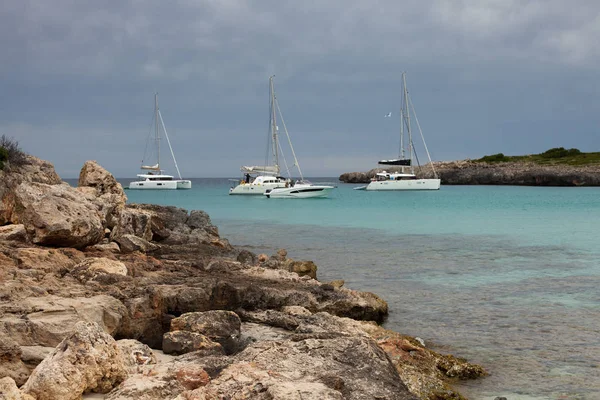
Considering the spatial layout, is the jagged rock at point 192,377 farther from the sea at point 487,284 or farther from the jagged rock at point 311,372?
the sea at point 487,284

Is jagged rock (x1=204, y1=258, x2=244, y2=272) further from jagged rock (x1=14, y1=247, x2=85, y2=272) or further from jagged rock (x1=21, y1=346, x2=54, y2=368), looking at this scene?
jagged rock (x1=21, y1=346, x2=54, y2=368)

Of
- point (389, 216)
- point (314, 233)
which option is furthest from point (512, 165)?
point (314, 233)

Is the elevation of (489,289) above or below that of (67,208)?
below

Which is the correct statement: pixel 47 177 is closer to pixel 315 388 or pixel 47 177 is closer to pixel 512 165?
pixel 315 388

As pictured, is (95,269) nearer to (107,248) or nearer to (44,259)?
(44,259)

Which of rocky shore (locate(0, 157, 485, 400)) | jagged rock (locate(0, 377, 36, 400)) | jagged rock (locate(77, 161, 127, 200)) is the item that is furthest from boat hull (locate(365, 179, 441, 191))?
jagged rock (locate(0, 377, 36, 400))

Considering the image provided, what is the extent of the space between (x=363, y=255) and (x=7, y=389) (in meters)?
17.2

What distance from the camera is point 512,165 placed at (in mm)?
108125

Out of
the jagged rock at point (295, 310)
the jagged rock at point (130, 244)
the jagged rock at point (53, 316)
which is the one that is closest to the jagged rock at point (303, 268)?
the jagged rock at point (130, 244)

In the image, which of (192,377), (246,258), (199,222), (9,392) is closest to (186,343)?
(192,377)

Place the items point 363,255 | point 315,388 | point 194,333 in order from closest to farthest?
point 315,388 → point 194,333 → point 363,255

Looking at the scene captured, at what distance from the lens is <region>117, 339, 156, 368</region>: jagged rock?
217 inches

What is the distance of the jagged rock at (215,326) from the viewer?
265 inches

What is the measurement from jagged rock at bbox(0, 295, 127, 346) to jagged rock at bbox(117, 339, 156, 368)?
1.77 ft
